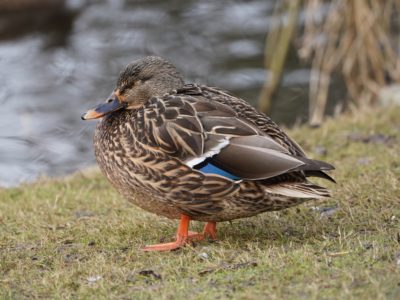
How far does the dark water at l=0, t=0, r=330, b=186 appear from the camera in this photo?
1016 centimetres

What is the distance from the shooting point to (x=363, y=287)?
3783 millimetres

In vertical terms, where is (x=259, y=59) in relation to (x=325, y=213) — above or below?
below

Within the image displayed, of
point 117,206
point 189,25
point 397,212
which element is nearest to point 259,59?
point 189,25

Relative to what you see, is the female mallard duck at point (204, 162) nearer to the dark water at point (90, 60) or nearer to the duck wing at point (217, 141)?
the duck wing at point (217, 141)

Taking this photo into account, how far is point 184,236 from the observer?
16.3 feet

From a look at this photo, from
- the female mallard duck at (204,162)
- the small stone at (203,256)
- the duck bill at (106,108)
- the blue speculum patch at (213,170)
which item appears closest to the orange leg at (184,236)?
the female mallard duck at (204,162)

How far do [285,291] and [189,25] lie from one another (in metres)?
9.81

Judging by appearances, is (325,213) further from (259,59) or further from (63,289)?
(259,59)

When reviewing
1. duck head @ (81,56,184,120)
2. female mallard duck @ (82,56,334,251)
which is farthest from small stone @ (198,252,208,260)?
duck head @ (81,56,184,120)

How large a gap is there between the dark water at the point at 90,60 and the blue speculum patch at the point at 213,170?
14.0 feet

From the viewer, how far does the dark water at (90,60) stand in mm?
10164

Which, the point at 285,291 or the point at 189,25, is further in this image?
the point at 189,25

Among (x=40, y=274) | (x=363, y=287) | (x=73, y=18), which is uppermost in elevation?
(x=363, y=287)

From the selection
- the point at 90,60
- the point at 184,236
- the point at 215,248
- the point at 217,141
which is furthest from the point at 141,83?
the point at 90,60
